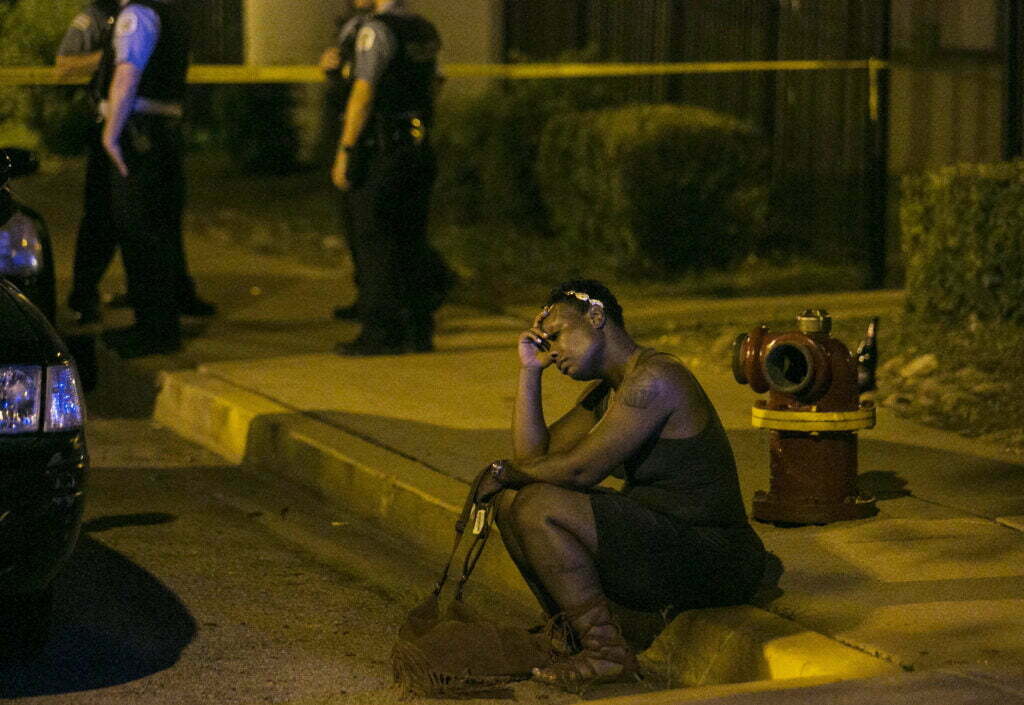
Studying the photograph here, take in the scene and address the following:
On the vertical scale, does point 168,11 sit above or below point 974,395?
above

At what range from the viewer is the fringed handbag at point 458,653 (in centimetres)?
477

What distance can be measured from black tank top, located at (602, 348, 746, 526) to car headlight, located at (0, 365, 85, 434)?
146 centimetres

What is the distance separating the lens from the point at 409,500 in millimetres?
6652

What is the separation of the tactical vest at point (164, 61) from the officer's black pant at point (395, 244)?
1.07m

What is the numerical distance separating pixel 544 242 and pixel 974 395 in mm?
5836

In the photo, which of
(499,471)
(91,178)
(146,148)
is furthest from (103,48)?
(499,471)

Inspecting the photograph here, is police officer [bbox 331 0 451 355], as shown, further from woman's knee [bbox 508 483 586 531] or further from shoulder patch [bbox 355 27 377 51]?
woman's knee [bbox 508 483 586 531]

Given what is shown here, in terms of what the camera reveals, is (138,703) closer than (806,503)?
Yes

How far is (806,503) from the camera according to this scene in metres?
5.91

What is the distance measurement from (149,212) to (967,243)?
3.87 meters

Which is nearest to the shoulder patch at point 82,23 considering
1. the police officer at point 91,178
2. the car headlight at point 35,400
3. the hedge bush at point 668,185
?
the police officer at point 91,178

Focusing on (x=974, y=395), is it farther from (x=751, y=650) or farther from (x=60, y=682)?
(x=60, y=682)

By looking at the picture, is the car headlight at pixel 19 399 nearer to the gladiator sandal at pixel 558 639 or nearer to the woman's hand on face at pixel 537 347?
the woman's hand on face at pixel 537 347

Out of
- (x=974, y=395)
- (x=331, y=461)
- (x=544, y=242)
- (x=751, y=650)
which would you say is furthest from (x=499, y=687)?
(x=544, y=242)
